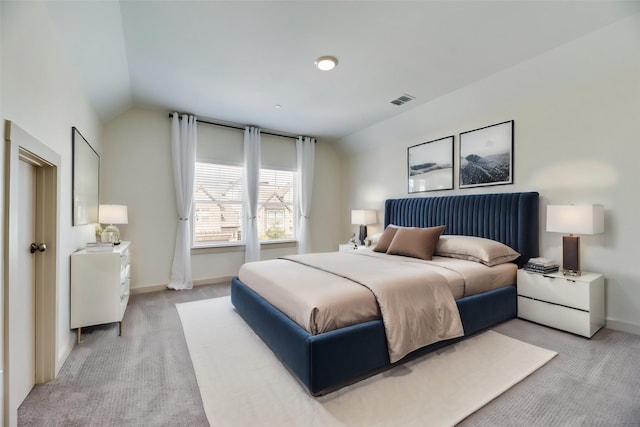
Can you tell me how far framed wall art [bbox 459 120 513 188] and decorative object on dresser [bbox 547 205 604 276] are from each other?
2.58 ft

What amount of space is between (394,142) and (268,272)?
131 inches

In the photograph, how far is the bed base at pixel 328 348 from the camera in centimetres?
174

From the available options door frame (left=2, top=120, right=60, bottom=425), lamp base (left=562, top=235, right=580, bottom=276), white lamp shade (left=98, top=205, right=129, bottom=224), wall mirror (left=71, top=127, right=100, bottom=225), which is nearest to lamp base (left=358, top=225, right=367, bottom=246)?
lamp base (left=562, top=235, right=580, bottom=276)

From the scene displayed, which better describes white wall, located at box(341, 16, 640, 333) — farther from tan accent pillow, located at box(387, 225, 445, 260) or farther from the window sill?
the window sill

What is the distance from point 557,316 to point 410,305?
169cm

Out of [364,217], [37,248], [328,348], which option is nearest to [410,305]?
[328,348]

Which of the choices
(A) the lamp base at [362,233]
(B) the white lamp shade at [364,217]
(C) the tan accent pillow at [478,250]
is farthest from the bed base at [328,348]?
(A) the lamp base at [362,233]

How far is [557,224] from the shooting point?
2725mm

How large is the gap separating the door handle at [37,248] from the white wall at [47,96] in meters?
0.16

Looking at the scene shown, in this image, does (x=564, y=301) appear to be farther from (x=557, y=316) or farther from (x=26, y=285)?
(x=26, y=285)

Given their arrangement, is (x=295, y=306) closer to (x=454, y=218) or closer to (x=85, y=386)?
(x=85, y=386)

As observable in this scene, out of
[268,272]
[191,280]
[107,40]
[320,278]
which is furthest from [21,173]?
[191,280]

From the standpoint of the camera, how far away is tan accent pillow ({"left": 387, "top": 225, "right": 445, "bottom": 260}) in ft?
10.8

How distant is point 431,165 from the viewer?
4285 mm
